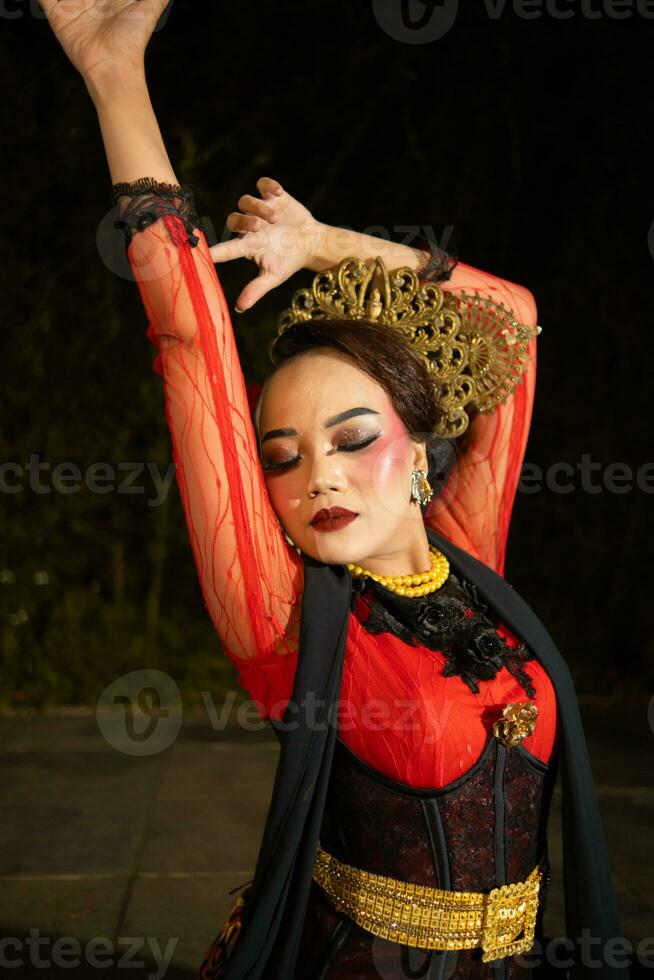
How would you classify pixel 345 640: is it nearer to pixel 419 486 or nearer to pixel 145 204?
pixel 419 486

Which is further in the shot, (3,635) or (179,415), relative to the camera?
(3,635)

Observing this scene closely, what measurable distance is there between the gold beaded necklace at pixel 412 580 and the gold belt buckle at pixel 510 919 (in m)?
0.34

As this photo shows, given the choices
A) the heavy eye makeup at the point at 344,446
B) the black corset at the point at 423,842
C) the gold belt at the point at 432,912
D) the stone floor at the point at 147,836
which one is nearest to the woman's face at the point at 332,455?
the heavy eye makeup at the point at 344,446

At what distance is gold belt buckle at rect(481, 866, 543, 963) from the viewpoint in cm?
110

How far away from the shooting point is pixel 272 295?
12.4ft

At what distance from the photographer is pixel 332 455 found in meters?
1.12

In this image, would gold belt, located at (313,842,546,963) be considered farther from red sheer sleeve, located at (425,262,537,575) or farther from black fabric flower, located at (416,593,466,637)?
red sheer sleeve, located at (425,262,537,575)

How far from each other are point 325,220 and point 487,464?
2.48 metres

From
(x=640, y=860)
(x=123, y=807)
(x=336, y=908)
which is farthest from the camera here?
(x=123, y=807)

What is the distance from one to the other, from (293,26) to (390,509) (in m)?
2.90

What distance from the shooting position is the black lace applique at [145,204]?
3.14 feet

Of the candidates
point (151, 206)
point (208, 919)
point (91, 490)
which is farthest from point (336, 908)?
point (91, 490)

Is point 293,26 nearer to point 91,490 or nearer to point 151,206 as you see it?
point 91,490

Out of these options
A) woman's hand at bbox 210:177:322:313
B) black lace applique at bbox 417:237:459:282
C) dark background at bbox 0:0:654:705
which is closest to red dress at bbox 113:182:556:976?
woman's hand at bbox 210:177:322:313
